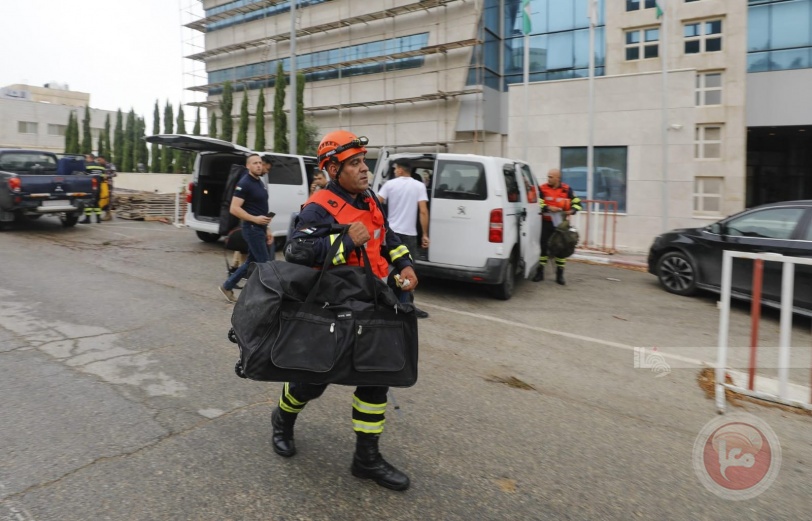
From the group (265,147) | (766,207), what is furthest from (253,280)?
(265,147)

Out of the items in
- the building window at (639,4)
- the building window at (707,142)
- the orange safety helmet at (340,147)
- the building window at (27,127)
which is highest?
the building window at (27,127)

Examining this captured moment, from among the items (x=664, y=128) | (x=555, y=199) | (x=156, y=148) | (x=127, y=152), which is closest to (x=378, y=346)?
(x=555, y=199)

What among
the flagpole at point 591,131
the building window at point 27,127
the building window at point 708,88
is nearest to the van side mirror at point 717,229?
the flagpole at point 591,131

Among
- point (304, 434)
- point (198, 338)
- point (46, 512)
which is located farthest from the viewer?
point (198, 338)

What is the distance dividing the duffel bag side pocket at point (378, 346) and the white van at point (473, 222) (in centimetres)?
439

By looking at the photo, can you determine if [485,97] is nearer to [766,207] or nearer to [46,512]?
[766,207]

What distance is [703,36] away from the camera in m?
18.6

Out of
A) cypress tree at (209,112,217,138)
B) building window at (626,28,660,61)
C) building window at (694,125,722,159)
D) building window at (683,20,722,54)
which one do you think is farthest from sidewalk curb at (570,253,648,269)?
cypress tree at (209,112,217,138)

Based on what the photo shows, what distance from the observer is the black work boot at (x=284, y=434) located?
3082mm

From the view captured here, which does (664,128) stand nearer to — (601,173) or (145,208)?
(601,173)

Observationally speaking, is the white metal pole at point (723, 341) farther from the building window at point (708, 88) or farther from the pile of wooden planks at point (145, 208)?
the building window at point (708, 88)

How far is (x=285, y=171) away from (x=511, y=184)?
5.33 metres

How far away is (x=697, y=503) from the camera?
2.86m

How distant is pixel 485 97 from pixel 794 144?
13.3 meters
